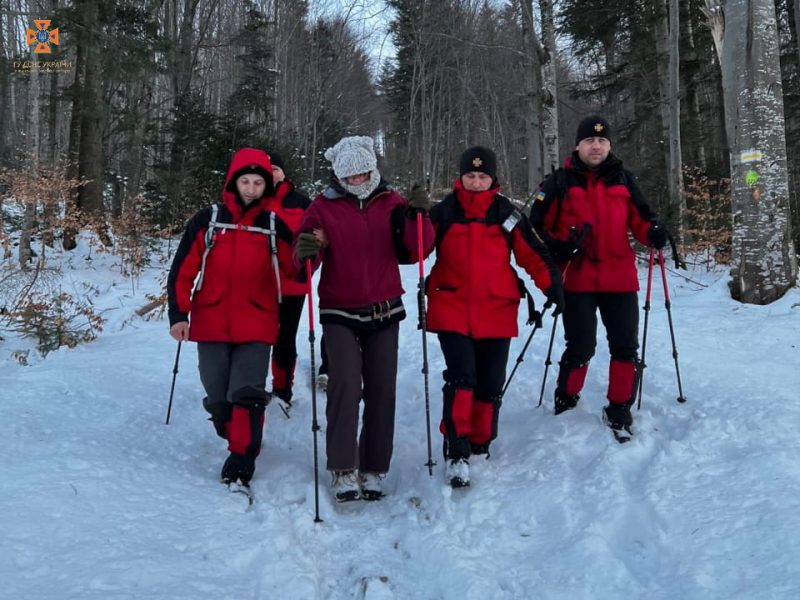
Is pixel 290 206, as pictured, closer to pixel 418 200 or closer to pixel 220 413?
pixel 418 200

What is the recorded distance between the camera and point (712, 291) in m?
6.83

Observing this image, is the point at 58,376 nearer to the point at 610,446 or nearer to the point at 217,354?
the point at 217,354

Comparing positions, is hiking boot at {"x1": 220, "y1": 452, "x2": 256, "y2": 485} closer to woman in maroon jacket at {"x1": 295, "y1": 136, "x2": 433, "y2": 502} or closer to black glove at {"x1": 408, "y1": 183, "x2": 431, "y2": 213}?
woman in maroon jacket at {"x1": 295, "y1": 136, "x2": 433, "y2": 502}

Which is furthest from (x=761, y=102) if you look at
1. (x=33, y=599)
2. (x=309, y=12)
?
(x=309, y=12)

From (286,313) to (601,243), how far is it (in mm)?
2446

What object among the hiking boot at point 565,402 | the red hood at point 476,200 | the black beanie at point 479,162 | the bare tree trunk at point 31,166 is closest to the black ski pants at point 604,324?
the hiking boot at point 565,402

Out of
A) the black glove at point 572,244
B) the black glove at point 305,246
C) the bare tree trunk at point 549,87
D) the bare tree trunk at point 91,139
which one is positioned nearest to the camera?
the black glove at point 305,246

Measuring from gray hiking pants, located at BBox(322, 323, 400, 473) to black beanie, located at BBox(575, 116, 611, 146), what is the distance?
1866 mm

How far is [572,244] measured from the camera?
155 inches

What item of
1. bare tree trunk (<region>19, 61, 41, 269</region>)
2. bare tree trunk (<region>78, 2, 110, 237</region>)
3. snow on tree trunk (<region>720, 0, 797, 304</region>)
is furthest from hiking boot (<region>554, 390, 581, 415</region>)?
bare tree trunk (<region>78, 2, 110, 237</region>)

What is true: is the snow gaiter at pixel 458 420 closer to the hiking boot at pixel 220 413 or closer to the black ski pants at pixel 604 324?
the black ski pants at pixel 604 324

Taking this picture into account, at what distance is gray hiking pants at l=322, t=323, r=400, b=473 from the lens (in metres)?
3.48

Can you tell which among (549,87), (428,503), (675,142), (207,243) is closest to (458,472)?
(428,503)

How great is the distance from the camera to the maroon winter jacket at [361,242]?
3.51 m
